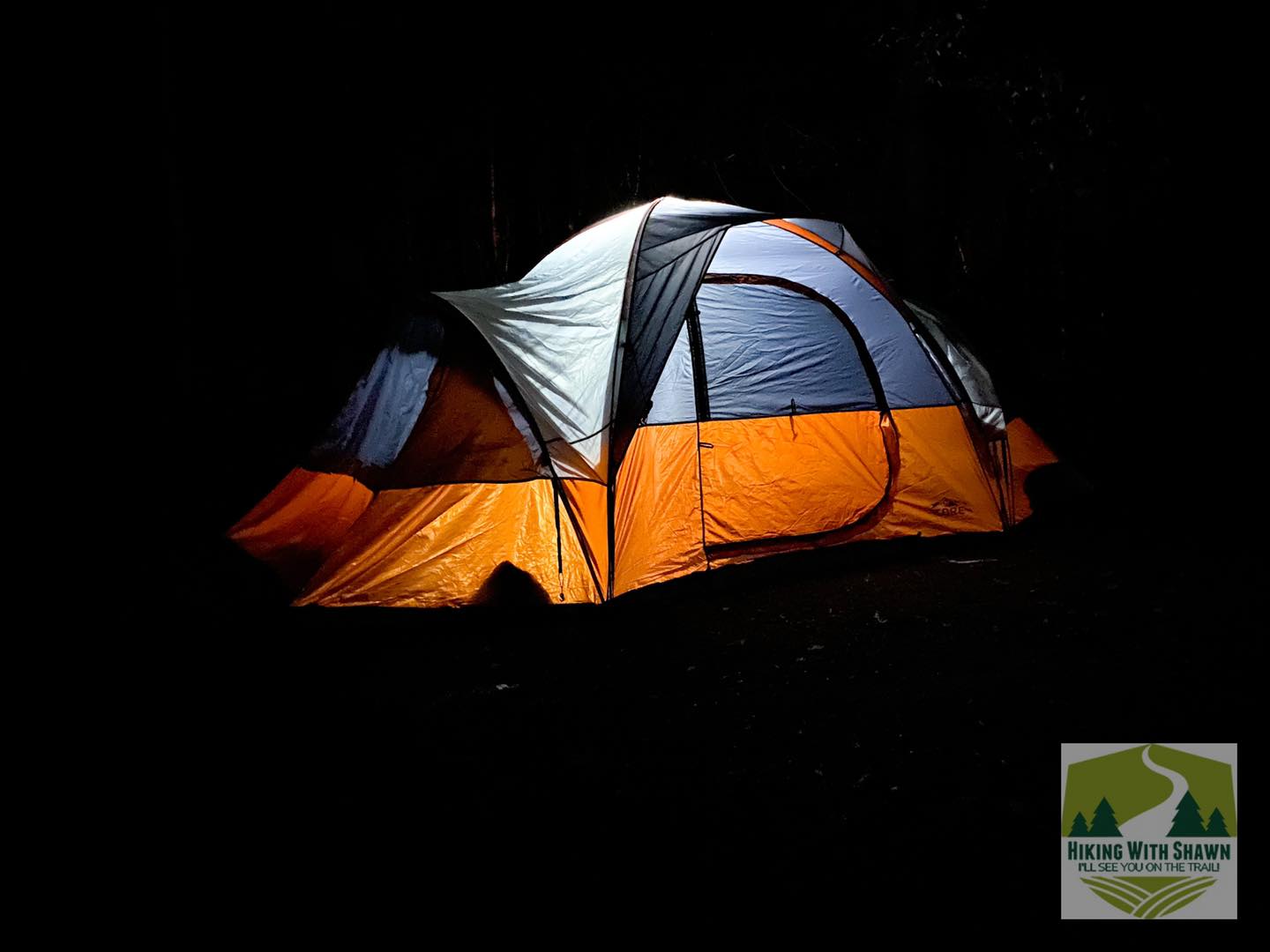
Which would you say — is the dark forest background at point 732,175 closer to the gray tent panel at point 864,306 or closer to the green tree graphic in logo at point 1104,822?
the gray tent panel at point 864,306

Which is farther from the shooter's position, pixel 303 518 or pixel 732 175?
pixel 732 175

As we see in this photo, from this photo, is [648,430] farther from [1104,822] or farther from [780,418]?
[1104,822]

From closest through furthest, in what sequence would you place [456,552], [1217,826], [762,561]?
[1217,826]
[456,552]
[762,561]

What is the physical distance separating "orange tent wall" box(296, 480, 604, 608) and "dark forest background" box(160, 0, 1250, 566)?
133 cm

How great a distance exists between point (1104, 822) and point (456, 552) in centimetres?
300

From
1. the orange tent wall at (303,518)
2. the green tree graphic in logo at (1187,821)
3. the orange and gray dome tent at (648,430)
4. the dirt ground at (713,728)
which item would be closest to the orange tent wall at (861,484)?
the orange and gray dome tent at (648,430)

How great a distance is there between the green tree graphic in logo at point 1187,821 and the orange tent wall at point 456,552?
2558 mm

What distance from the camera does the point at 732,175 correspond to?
10.5m

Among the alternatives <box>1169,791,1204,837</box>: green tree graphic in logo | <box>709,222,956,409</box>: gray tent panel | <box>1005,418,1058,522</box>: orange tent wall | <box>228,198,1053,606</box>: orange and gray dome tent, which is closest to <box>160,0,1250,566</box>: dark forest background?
<box>1005,418,1058,522</box>: orange tent wall

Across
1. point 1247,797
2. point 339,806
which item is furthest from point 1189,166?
point 339,806

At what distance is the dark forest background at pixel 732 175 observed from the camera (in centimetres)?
704

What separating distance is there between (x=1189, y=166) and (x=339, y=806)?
26.2 feet

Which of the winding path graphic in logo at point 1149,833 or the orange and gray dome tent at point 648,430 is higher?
the orange and gray dome tent at point 648,430

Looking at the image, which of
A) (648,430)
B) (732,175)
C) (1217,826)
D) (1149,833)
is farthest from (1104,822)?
(732,175)
